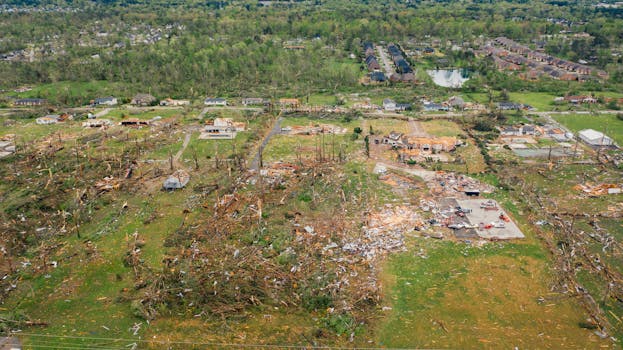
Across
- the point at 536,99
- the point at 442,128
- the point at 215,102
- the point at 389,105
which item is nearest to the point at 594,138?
the point at 442,128

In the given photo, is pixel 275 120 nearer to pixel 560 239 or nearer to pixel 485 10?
pixel 560 239

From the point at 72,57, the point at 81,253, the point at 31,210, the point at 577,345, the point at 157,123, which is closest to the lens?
the point at 577,345

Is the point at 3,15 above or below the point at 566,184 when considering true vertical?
above

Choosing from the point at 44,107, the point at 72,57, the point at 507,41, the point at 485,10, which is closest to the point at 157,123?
the point at 44,107

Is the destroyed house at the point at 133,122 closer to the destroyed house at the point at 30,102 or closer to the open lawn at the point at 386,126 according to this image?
the destroyed house at the point at 30,102

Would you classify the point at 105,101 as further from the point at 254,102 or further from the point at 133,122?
the point at 254,102

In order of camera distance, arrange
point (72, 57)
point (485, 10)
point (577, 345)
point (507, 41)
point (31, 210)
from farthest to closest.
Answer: point (485, 10) < point (507, 41) < point (72, 57) < point (31, 210) < point (577, 345)
